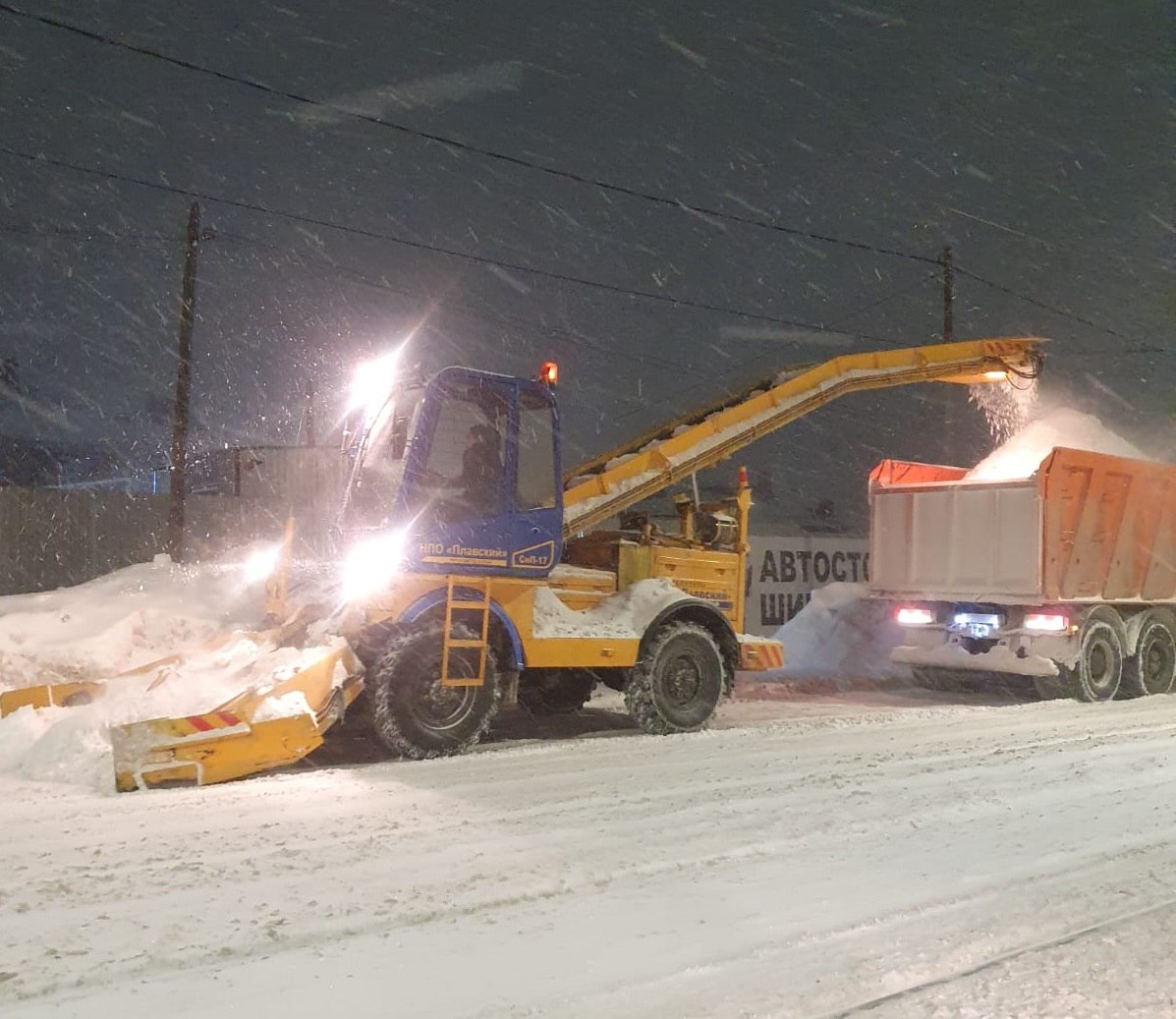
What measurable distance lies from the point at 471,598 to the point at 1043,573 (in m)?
7.02

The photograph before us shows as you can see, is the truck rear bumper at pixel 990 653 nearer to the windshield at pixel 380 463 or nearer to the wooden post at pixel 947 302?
the windshield at pixel 380 463

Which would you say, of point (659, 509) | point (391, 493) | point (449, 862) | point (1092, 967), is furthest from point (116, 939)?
point (659, 509)

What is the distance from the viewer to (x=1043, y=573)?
12258 mm

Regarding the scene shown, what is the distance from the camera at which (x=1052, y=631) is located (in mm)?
12297

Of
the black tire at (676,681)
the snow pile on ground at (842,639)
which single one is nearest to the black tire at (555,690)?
the black tire at (676,681)

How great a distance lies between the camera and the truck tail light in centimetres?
1224

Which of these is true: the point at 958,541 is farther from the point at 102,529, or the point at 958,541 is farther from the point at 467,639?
the point at 102,529

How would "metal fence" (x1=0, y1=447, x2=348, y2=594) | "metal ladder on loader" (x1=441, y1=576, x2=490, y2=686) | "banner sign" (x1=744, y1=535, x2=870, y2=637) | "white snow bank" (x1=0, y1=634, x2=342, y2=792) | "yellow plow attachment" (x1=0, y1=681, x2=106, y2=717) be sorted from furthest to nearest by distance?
"metal fence" (x1=0, y1=447, x2=348, y2=594) < "banner sign" (x1=744, y1=535, x2=870, y2=637) < "yellow plow attachment" (x1=0, y1=681, x2=106, y2=717) < "metal ladder on loader" (x1=441, y1=576, x2=490, y2=686) < "white snow bank" (x1=0, y1=634, x2=342, y2=792)

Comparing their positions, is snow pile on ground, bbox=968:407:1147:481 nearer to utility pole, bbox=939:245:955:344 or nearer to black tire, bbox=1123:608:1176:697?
black tire, bbox=1123:608:1176:697

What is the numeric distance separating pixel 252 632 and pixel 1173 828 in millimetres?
6704

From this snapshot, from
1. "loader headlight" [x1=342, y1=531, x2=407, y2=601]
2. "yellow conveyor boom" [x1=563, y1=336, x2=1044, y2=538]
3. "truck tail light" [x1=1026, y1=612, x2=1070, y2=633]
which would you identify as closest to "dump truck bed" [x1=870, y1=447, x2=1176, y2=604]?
"truck tail light" [x1=1026, y1=612, x2=1070, y2=633]

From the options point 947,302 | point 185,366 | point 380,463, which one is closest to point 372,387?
point 380,463

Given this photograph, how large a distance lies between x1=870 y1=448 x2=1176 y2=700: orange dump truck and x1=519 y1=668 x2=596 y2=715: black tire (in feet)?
15.0

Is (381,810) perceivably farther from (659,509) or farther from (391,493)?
(659,509)
